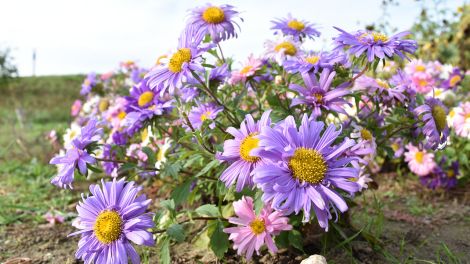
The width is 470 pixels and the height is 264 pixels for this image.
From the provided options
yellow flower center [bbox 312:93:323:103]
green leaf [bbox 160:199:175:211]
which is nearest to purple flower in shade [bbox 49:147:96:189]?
green leaf [bbox 160:199:175:211]

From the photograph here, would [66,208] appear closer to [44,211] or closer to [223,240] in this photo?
[44,211]

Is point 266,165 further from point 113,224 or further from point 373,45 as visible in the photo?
point 373,45

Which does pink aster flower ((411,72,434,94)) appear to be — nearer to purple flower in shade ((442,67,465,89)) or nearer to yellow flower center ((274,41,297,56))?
purple flower in shade ((442,67,465,89))

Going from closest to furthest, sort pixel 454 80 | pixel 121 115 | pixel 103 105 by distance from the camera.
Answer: pixel 121 115 < pixel 454 80 < pixel 103 105


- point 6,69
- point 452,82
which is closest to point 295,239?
point 452,82

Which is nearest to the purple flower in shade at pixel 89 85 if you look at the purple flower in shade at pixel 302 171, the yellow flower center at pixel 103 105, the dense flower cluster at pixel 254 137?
the yellow flower center at pixel 103 105

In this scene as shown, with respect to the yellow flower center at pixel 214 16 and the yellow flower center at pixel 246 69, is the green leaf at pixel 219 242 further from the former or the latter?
the yellow flower center at pixel 214 16
